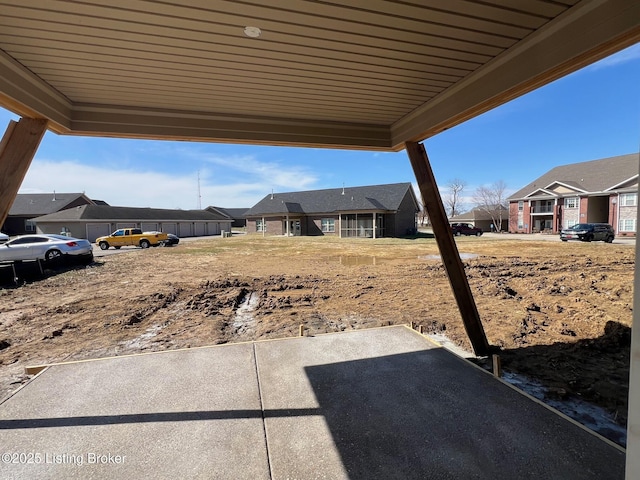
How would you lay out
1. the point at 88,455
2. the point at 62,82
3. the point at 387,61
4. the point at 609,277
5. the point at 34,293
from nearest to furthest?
the point at 88,455, the point at 387,61, the point at 62,82, the point at 34,293, the point at 609,277

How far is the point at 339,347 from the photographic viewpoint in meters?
4.17

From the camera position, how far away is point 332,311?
6.39 meters

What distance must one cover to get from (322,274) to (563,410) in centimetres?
787

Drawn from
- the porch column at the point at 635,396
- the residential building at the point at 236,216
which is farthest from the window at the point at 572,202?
the residential building at the point at 236,216

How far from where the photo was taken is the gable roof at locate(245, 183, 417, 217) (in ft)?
98.3

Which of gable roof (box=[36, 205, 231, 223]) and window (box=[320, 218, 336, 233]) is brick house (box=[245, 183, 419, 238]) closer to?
window (box=[320, 218, 336, 233])

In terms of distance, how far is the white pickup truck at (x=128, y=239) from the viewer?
2041cm

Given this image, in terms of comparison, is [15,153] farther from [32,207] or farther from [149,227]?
[32,207]

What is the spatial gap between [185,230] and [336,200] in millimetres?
18924

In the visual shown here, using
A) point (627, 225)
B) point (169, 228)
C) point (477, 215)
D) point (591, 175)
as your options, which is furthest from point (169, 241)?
point (477, 215)

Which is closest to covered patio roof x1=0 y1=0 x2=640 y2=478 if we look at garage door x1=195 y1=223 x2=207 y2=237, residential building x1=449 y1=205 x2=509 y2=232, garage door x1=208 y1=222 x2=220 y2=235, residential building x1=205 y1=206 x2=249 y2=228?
garage door x1=195 y1=223 x2=207 y2=237

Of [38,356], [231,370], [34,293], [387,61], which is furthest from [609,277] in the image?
[34,293]

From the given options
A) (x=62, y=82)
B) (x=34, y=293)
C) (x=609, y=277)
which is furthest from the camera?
(x=609, y=277)

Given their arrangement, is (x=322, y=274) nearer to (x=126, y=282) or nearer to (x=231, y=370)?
(x=126, y=282)
